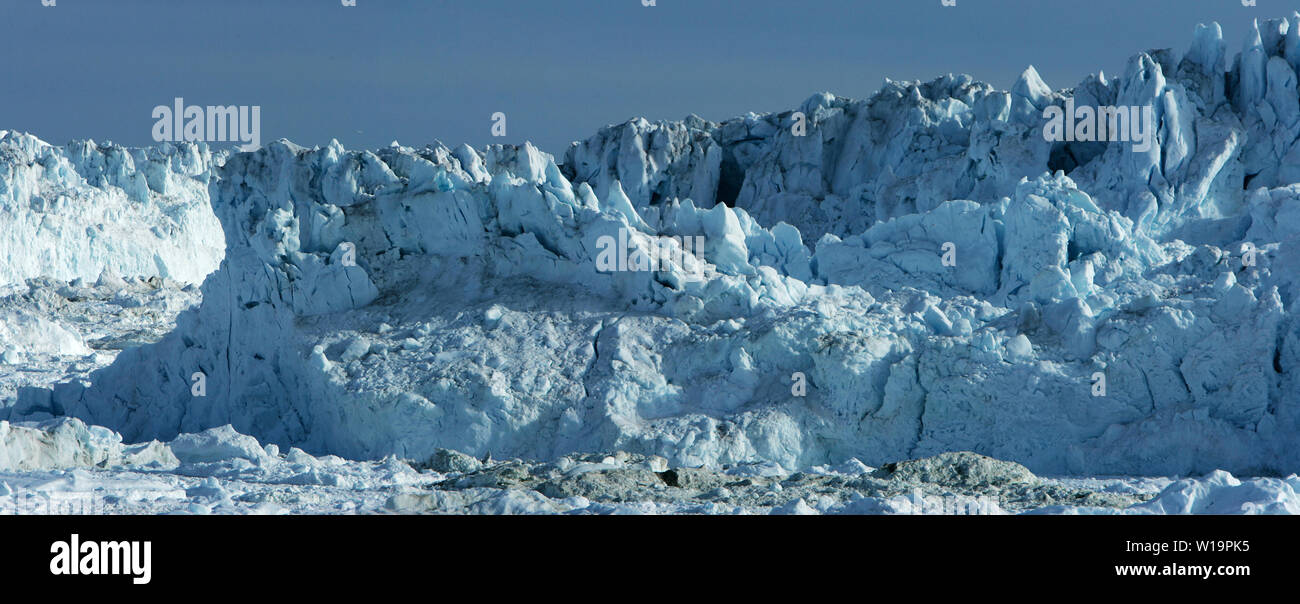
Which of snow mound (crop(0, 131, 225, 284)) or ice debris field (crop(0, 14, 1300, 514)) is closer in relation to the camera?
ice debris field (crop(0, 14, 1300, 514))

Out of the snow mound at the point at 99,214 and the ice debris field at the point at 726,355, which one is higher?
the snow mound at the point at 99,214

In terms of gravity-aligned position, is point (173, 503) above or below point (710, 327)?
below

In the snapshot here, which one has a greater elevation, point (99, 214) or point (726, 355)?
point (99, 214)

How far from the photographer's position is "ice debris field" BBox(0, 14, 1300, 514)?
12.7 meters

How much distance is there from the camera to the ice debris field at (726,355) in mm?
12742

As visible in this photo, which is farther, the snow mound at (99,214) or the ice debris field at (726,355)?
the snow mound at (99,214)

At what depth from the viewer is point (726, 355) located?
56.4 ft

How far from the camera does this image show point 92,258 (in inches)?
1880

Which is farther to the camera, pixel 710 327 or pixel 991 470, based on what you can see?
pixel 710 327

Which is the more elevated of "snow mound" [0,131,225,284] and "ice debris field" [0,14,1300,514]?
"snow mound" [0,131,225,284]

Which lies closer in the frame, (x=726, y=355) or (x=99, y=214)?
(x=726, y=355)
